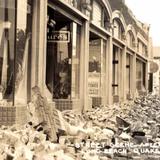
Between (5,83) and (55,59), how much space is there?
5329 mm

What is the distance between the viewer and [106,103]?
24.4m

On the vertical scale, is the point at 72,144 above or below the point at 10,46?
below

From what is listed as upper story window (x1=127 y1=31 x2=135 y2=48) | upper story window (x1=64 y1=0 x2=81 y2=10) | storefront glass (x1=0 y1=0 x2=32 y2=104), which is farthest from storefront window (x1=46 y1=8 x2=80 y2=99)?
upper story window (x1=127 y1=31 x2=135 y2=48)

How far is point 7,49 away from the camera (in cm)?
1098

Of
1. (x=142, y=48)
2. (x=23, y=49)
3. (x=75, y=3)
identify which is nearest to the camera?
(x=23, y=49)

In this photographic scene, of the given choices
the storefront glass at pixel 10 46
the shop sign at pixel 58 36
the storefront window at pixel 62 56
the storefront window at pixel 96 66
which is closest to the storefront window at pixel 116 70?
the storefront window at pixel 96 66

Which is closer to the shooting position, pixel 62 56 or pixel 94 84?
pixel 62 56

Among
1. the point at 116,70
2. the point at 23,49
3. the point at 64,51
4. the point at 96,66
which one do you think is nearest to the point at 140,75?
the point at 116,70

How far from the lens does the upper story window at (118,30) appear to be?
88.9ft

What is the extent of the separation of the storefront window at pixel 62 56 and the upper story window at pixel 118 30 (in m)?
8.92

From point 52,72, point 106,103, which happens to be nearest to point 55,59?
point 52,72

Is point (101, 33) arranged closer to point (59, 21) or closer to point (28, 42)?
point (59, 21)

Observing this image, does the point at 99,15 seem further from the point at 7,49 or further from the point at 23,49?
the point at 7,49

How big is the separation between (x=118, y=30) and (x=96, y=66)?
22.4 feet
